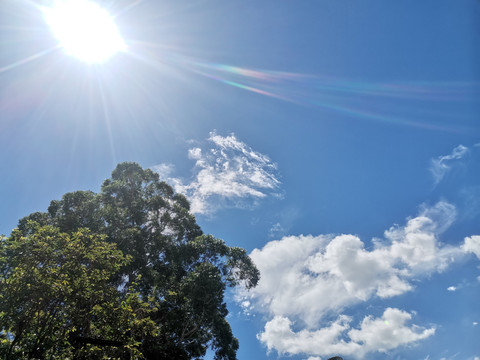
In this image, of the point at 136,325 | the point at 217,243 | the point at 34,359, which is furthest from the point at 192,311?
the point at 34,359

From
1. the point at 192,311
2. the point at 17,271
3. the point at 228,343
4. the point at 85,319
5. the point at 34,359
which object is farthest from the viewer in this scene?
the point at 228,343

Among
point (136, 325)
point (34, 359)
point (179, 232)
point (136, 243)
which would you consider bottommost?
point (34, 359)

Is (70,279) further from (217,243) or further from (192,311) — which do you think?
(217,243)

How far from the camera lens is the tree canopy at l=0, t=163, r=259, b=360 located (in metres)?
7.79

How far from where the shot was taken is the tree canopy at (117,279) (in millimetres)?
7793

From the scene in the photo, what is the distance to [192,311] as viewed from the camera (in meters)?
18.5

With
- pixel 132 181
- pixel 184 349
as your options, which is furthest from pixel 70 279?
pixel 132 181

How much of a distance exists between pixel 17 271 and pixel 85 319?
2389 millimetres

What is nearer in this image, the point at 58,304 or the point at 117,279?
A: the point at 58,304

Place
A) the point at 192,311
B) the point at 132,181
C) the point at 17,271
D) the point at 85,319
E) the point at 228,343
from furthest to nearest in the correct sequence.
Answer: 1. the point at 132,181
2. the point at 228,343
3. the point at 192,311
4. the point at 85,319
5. the point at 17,271

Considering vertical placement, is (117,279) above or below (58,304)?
above

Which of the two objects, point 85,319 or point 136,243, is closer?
point 85,319

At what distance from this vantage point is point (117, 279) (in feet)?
65.5

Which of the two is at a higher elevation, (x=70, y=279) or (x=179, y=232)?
(x=179, y=232)
